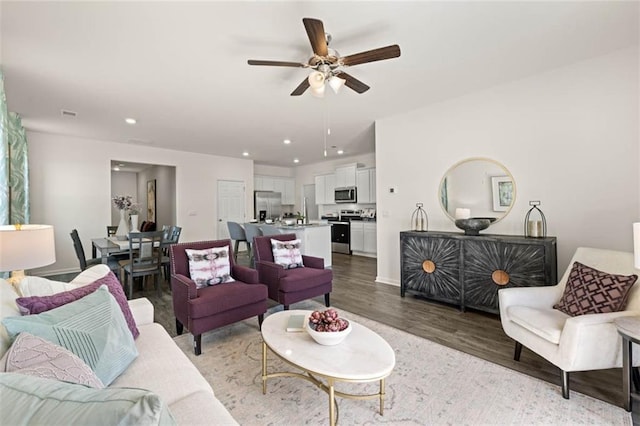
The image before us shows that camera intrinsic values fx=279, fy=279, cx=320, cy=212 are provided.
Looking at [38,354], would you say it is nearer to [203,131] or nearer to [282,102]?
[282,102]

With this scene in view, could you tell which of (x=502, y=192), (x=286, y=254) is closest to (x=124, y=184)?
(x=286, y=254)

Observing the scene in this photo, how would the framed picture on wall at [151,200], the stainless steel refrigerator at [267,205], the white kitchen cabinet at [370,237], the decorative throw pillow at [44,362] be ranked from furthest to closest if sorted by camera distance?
the stainless steel refrigerator at [267,205], the framed picture on wall at [151,200], the white kitchen cabinet at [370,237], the decorative throw pillow at [44,362]

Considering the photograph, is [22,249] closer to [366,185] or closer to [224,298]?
[224,298]

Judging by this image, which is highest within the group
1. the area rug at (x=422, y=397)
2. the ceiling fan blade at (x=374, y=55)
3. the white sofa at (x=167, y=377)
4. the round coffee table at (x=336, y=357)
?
the ceiling fan blade at (x=374, y=55)

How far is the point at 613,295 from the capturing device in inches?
76.9

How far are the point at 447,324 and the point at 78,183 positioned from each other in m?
6.96

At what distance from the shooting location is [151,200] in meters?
8.52

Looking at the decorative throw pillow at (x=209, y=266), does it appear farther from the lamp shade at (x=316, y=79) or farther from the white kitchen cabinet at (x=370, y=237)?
the white kitchen cabinet at (x=370, y=237)

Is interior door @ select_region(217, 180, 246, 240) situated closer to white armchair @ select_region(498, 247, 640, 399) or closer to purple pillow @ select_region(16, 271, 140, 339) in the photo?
purple pillow @ select_region(16, 271, 140, 339)

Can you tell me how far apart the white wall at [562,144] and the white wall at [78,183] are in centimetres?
570

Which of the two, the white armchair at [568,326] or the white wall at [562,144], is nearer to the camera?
the white armchair at [568,326]

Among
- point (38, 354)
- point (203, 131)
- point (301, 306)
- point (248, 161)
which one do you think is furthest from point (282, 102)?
point (248, 161)

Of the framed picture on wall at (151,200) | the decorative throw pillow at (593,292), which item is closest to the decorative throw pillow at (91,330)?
the decorative throw pillow at (593,292)

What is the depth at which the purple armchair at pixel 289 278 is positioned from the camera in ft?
10.1
